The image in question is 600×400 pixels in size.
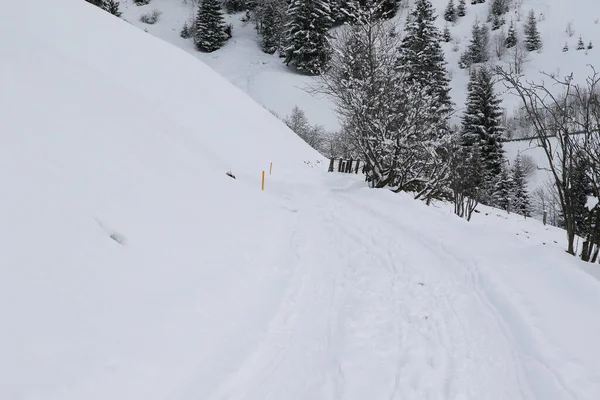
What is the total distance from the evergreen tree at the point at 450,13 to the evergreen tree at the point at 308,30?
1047 inches

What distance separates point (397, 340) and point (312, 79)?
48946 mm

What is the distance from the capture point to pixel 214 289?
467 cm

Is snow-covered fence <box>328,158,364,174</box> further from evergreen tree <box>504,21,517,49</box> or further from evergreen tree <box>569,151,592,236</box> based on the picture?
evergreen tree <box>504,21,517,49</box>

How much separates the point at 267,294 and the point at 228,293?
23.7 inches

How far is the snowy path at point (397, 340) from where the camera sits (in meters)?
3.24

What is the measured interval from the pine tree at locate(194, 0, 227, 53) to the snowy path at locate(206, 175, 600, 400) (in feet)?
191

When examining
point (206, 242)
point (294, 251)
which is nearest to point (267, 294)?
point (206, 242)

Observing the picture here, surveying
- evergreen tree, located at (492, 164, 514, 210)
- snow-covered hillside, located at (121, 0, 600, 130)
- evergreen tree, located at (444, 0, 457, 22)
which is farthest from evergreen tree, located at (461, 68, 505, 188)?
evergreen tree, located at (444, 0, 457, 22)

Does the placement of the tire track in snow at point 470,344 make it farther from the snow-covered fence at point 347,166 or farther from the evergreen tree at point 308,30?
the evergreen tree at point 308,30

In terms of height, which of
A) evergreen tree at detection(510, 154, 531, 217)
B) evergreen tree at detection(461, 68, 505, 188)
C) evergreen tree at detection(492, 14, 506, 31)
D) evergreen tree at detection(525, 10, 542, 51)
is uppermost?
evergreen tree at detection(492, 14, 506, 31)

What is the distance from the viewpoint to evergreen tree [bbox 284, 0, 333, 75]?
4812 cm

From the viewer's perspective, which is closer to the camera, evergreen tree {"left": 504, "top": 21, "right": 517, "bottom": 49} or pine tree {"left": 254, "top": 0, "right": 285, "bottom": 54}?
evergreen tree {"left": 504, "top": 21, "right": 517, "bottom": 49}

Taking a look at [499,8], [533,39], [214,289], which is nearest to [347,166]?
[214,289]

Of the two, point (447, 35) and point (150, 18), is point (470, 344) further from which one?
point (150, 18)
